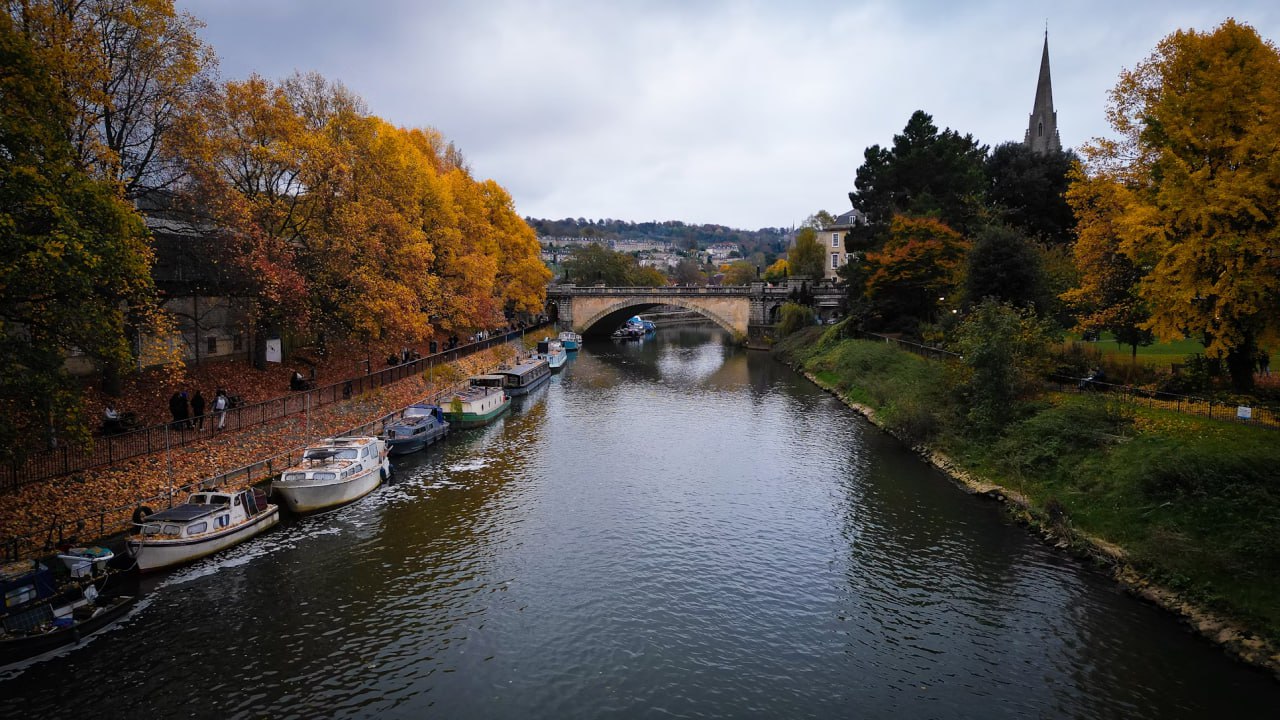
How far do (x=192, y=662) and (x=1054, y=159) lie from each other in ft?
247

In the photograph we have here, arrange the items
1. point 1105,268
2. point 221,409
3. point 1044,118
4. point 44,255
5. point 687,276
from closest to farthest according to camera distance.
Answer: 1. point 44,255
2. point 221,409
3. point 1105,268
4. point 1044,118
5. point 687,276

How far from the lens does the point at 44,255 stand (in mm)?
15930

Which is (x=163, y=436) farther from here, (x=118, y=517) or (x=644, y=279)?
(x=644, y=279)

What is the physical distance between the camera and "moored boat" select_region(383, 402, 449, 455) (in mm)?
32625

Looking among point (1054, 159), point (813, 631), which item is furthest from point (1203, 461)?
point (1054, 159)

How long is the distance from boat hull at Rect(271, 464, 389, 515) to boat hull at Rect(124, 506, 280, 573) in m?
2.19

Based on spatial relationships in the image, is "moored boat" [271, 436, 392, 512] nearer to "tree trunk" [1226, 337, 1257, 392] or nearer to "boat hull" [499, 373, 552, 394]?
"boat hull" [499, 373, 552, 394]

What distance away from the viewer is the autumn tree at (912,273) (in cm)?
→ 5341

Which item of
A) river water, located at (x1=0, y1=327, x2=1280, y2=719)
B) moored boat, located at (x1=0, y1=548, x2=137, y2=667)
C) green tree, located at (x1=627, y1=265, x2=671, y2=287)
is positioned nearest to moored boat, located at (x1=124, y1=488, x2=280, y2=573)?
river water, located at (x1=0, y1=327, x2=1280, y2=719)

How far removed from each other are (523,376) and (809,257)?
2605 inches

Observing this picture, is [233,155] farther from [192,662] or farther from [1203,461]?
[1203,461]

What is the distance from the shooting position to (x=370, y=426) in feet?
111

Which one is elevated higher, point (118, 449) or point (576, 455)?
point (118, 449)

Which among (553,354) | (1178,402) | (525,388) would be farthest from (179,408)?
(553,354)
